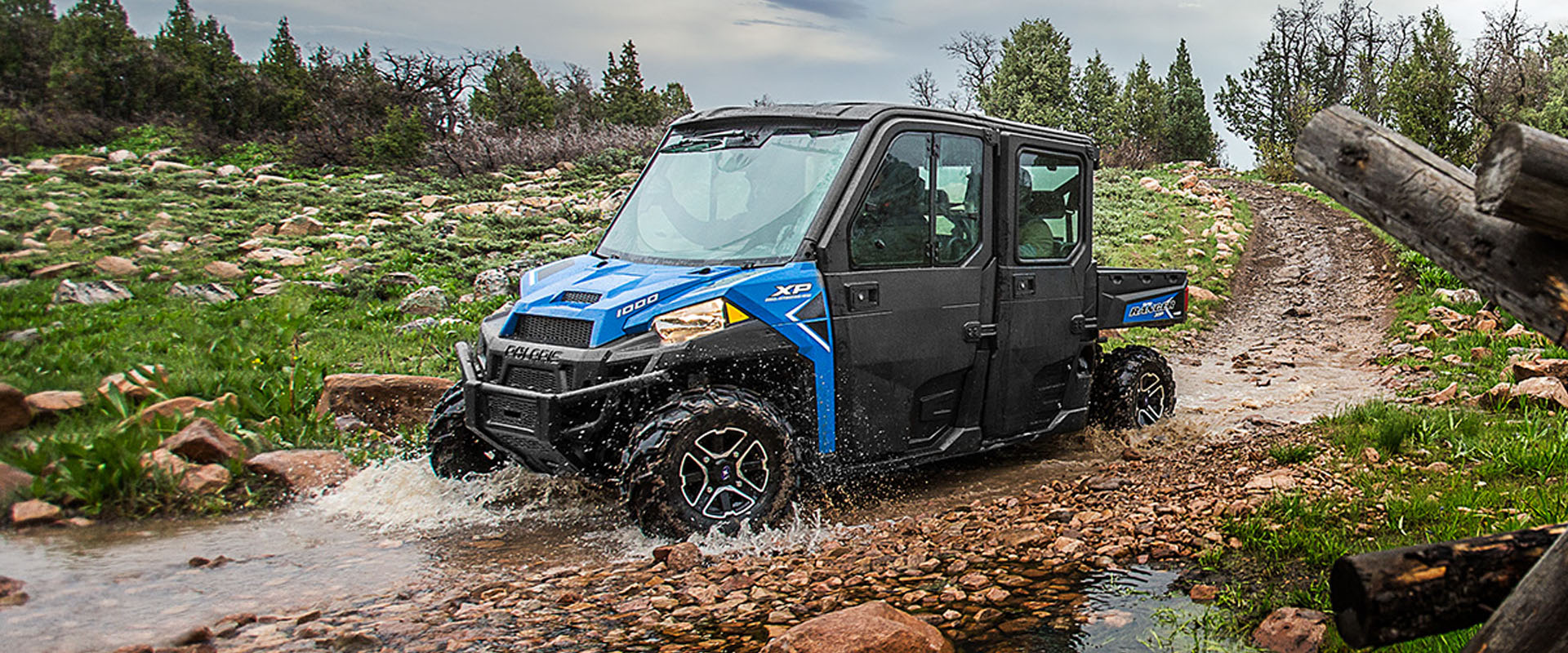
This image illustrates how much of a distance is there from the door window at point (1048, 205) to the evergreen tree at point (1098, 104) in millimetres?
37073

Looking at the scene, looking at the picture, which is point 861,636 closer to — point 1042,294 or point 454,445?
point 454,445

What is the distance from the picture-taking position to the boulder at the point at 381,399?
8156mm

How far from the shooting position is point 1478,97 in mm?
26141

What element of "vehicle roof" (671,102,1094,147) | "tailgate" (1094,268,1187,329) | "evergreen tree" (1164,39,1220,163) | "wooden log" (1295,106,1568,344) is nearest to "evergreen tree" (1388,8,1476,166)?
"tailgate" (1094,268,1187,329)

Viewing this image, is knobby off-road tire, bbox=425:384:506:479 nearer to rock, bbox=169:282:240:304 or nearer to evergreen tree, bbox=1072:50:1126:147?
rock, bbox=169:282:240:304

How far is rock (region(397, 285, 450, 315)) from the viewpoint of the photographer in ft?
41.8

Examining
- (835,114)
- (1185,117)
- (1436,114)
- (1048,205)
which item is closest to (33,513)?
(835,114)

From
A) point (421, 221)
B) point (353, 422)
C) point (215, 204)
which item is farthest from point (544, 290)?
point (215, 204)

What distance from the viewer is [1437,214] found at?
10.0 feet

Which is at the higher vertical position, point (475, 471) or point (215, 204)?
point (215, 204)

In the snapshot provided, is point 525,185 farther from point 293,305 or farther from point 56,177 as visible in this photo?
point 293,305

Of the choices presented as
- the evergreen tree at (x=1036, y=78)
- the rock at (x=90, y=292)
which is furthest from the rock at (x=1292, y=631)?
the evergreen tree at (x=1036, y=78)

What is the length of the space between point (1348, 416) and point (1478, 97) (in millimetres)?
23053

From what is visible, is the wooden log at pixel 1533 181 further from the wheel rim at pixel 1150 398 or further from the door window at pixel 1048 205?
the wheel rim at pixel 1150 398
